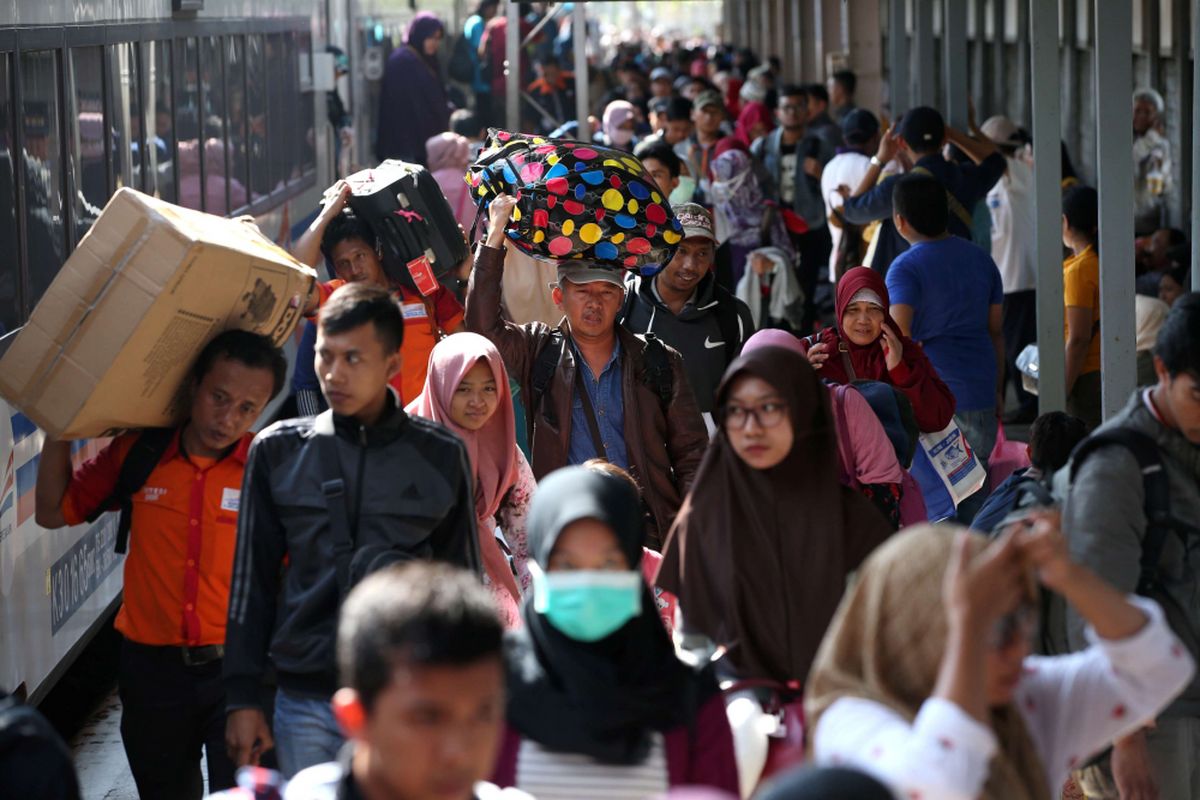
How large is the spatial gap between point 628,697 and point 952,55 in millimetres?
11347

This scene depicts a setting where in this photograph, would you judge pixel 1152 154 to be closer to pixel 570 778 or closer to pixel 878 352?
pixel 878 352

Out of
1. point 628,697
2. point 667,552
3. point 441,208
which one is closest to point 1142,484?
point 667,552

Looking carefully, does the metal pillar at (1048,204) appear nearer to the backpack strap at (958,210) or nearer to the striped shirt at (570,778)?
the backpack strap at (958,210)

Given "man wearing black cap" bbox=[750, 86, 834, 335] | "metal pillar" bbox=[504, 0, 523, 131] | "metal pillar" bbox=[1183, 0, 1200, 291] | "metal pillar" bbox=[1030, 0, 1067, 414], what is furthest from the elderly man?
"metal pillar" bbox=[1183, 0, 1200, 291]

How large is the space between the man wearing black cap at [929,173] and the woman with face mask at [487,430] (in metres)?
5.10

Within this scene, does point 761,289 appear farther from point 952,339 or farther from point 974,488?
point 974,488

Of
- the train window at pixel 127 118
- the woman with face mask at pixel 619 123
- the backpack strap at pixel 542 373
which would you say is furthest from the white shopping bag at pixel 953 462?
the woman with face mask at pixel 619 123

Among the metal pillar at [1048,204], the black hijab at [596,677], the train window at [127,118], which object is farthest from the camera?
the metal pillar at [1048,204]

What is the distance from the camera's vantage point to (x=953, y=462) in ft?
22.4

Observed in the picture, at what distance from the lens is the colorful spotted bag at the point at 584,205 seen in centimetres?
660

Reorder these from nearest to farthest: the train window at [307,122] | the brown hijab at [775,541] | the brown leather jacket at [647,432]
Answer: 1. the brown hijab at [775,541]
2. the brown leather jacket at [647,432]
3. the train window at [307,122]

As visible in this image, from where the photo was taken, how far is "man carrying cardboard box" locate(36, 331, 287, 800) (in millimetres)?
4820

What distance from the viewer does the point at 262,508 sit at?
13.9 feet

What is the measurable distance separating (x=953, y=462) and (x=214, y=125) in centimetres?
501
